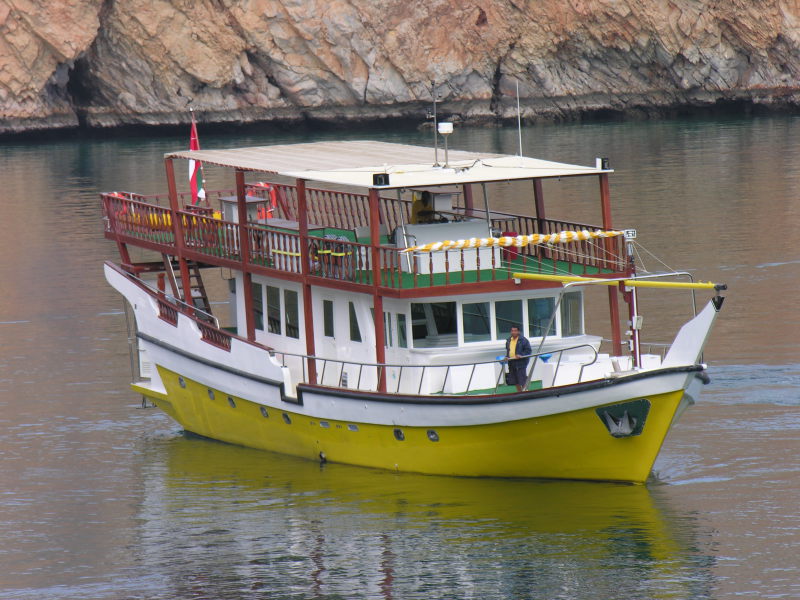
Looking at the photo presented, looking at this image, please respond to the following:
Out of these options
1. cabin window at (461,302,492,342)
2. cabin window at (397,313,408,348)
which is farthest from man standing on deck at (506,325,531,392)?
cabin window at (397,313,408,348)

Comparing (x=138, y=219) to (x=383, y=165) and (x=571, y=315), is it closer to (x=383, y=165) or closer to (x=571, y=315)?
(x=383, y=165)

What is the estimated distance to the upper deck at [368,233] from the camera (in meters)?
19.5

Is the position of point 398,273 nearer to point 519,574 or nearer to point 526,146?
point 519,574

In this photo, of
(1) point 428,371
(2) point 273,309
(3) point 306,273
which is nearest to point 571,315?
(1) point 428,371

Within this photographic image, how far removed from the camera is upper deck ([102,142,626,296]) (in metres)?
19.5

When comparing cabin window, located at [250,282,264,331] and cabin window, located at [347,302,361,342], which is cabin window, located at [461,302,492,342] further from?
cabin window, located at [250,282,264,331]

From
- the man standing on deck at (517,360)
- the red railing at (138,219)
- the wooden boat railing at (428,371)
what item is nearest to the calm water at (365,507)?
the wooden boat railing at (428,371)

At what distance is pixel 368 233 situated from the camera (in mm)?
22844

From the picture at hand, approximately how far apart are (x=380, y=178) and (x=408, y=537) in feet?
16.0

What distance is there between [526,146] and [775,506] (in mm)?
49086

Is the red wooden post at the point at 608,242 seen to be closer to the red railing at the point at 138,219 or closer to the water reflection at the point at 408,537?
the water reflection at the point at 408,537

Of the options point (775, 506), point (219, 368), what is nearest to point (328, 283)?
point (219, 368)

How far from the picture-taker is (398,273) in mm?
19328

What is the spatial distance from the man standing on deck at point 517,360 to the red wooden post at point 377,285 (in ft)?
5.94
